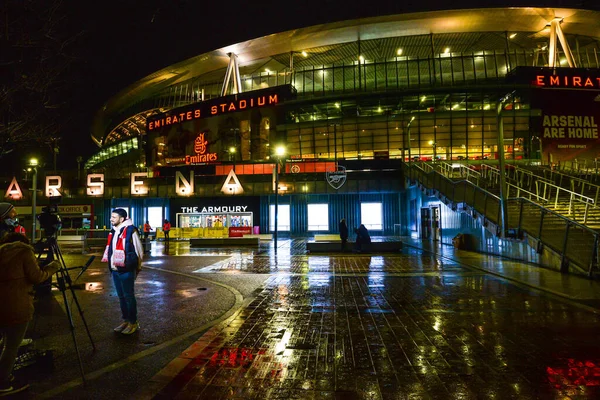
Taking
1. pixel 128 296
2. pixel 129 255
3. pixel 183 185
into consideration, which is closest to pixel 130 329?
pixel 128 296

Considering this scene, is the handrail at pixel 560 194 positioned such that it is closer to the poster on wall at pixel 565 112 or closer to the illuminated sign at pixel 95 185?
the poster on wall at pixel 565 112

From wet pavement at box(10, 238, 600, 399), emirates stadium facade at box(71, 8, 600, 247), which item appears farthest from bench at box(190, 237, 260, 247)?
wet pavement at box(10, 238, 600, 399)

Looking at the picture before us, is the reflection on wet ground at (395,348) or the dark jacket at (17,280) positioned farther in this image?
the reflection on wet ground at (395,348)

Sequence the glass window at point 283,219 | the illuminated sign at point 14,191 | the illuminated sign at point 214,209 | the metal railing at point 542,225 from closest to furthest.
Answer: the metal railing at point 542,225
the illuminated sign at point 14,191
the glass window at point 283,219
the illuminated sign at point 214,209

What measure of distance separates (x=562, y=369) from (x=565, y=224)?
8.68 metres

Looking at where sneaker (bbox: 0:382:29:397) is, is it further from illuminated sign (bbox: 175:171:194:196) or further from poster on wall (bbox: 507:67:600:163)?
poster on wall (bbox: 507:67:600:163)

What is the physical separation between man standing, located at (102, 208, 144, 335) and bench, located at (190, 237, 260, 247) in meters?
18.2

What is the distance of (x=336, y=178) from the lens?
106 ft

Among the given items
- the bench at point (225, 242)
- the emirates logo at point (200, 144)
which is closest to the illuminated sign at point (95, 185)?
the emirates logo at point (200, 144)

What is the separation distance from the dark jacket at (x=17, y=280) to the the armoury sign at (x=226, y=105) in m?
34.6

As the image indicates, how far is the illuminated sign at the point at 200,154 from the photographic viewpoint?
1526 inches

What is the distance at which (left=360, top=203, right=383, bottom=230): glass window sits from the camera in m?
34.6

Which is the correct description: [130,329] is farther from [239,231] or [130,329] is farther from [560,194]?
[239,231]

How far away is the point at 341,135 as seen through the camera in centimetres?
3675
